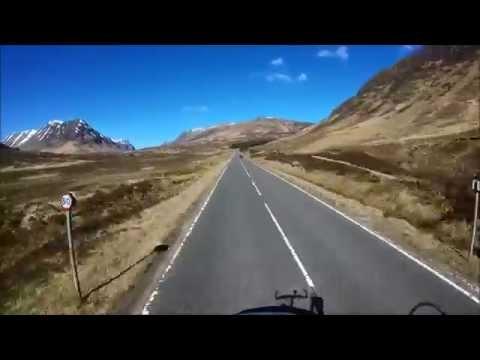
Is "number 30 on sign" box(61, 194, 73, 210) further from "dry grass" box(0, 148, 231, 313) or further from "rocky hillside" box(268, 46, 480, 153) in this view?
"rocky hillside" box(268, 46, 480, 153)

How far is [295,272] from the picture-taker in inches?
439

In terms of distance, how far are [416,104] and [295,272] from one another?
13615 centimetres

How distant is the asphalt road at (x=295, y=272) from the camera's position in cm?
865

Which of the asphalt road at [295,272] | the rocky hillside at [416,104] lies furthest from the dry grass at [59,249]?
the rocky hillside at [416,104]

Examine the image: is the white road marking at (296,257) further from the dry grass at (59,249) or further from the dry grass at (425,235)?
the dry grass at (59,249)

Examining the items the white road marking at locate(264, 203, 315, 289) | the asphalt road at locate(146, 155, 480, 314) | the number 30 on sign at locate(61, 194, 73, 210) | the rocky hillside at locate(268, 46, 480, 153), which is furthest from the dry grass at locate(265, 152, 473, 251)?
the rocky hillside at locate(268, 46, 480, 153)

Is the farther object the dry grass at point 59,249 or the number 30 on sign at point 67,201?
the dry grass at point 59,249

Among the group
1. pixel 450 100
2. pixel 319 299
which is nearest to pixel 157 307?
pixel 319 299

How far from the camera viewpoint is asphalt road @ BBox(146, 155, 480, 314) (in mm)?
8648

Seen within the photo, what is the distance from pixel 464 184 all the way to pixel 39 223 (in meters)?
24.1

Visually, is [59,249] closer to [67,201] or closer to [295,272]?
[67,201]

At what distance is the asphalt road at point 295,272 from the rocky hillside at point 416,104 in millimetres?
70820
